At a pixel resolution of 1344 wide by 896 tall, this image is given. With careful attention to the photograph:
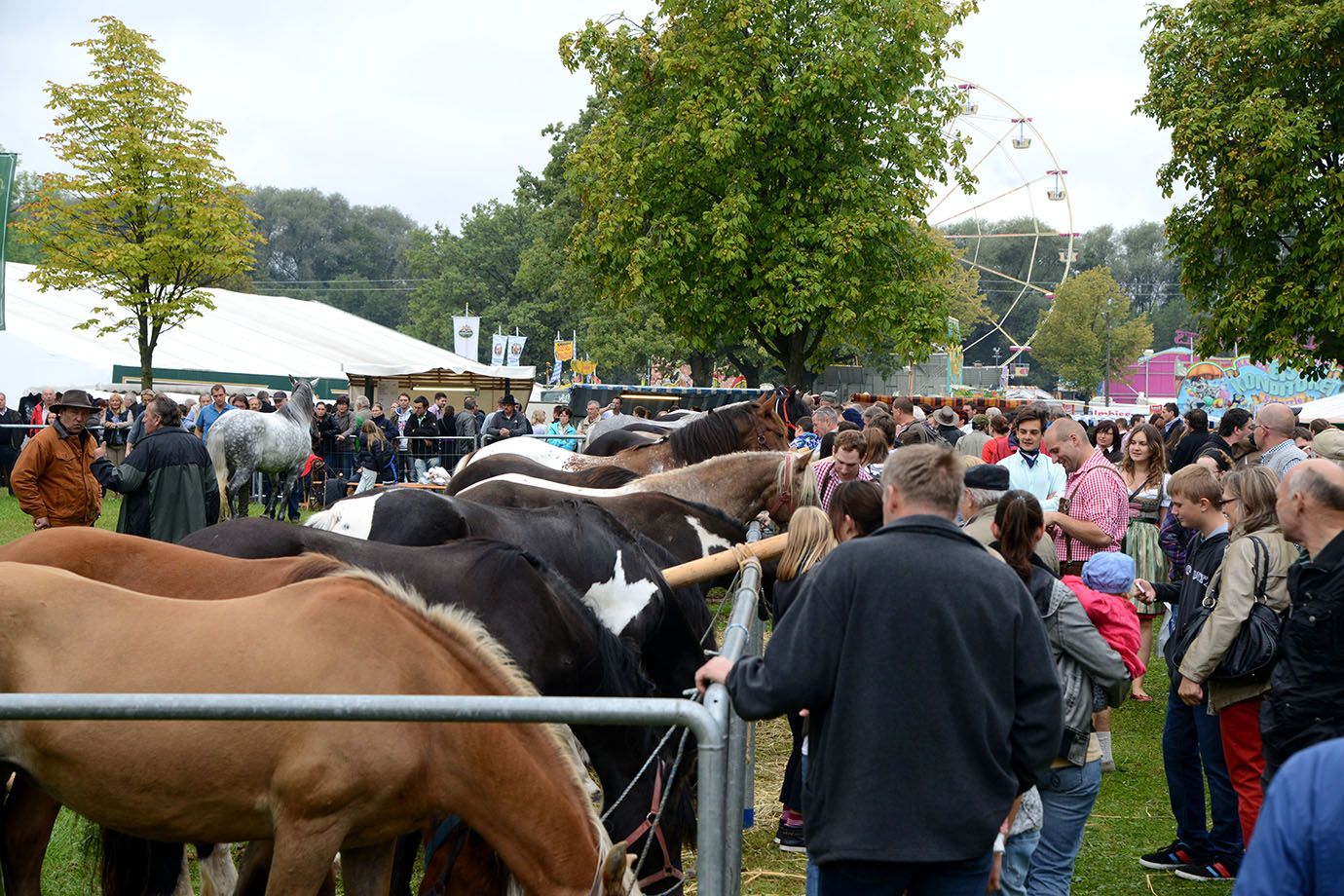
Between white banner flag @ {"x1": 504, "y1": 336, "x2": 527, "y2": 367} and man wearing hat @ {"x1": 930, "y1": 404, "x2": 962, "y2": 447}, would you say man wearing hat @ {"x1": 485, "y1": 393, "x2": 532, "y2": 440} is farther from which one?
white banner flag @ {"x1": 504, "y1": 336, "x2": 527, "y2": 367}

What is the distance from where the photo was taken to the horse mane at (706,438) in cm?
922

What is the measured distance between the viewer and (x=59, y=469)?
8641 mm

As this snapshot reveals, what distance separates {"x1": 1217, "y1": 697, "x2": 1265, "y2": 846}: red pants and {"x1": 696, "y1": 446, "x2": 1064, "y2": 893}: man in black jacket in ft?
8.13

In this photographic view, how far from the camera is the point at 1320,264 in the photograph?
1911cm

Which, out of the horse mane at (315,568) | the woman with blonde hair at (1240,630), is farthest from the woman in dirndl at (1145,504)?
the horse mane at (315,568)

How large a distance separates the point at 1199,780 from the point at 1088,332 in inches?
2592

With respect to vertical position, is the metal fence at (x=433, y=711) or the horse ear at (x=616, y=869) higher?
the metal fence at (x=433, y=711)

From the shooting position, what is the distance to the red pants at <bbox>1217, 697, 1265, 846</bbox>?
4.48m

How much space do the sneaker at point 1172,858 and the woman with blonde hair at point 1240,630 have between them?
16.7 inches

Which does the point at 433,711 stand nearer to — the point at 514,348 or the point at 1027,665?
the point at 1027,665

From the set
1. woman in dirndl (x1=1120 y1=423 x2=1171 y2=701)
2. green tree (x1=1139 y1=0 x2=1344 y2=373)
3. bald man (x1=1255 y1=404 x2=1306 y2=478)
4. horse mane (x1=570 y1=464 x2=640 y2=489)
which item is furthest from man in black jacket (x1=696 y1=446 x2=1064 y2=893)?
green tree (x1=1139 y1=0 x2=1344 y2=373)

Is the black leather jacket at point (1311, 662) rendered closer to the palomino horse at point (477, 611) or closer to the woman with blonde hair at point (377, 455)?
the palomino horse at point (477, 611)

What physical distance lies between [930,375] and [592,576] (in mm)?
45381

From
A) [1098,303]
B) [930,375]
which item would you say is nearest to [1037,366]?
[1098,303]
